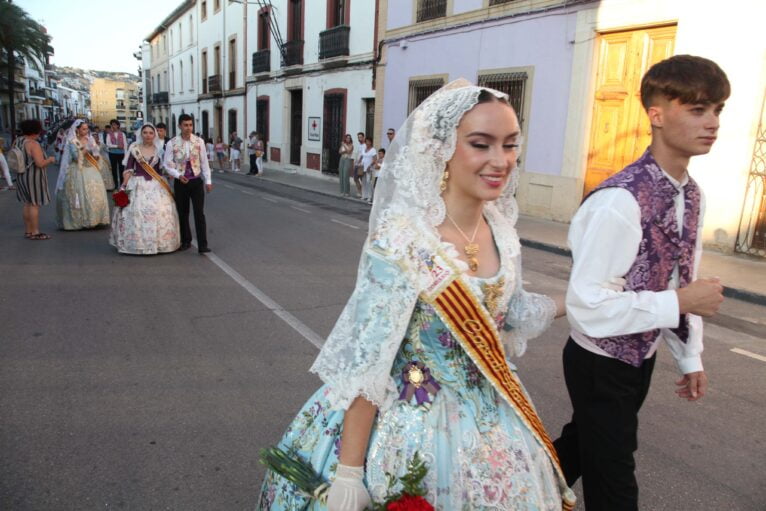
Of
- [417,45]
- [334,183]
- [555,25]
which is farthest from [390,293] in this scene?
[334,183]

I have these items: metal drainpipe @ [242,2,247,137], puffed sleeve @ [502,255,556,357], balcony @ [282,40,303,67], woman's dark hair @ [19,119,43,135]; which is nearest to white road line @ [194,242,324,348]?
puffed sleeve @ [502,255,556,357]

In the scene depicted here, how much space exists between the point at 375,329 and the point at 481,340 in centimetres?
32

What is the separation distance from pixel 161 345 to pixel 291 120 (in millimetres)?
22817

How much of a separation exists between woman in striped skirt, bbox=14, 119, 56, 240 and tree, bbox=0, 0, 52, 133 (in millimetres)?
27868

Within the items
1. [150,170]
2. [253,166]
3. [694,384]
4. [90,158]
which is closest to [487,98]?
[694,384]

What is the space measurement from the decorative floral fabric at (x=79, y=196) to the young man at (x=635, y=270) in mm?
9160

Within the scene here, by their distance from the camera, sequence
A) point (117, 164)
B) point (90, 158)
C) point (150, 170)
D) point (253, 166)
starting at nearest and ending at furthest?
point (150, 170) < point (90, 158) < point (117, 164) < point (253, 166)

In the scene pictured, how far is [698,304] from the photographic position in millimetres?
1702

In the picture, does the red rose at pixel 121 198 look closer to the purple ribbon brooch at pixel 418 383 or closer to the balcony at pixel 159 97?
the purple ribbon brooch at pixel 418 383

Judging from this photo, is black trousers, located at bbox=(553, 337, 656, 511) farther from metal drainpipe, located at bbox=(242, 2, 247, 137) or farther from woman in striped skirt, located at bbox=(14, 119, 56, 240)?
metal drainpipe, located at bbox=(242, 2, 247, 137)

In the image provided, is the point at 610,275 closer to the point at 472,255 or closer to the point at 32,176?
the point at 472,255

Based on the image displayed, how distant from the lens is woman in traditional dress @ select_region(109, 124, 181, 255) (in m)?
7.75

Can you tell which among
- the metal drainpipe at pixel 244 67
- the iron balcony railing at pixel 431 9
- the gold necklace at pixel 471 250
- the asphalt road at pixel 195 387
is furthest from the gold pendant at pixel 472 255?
the metal drainpipe at pixel 244 67

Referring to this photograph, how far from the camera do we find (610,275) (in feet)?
5.84
